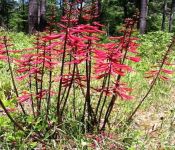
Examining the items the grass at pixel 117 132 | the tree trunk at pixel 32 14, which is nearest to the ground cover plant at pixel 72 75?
the grass at pixel 117 132

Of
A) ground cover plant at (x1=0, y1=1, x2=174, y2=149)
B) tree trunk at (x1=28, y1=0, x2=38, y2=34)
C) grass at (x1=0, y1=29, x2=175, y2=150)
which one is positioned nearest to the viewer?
ground cover plant at (x1=0, y1=1, x2=174, y2=149)

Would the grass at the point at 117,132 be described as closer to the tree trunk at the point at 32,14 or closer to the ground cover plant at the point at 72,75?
the ground cover plant at the point at 72,75

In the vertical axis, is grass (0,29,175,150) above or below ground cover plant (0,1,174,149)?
below

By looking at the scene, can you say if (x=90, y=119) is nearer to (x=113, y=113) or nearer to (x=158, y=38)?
(x=113, y=113)

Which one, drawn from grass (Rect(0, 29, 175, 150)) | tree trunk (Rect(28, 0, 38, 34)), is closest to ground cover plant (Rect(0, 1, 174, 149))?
grass (Rect(0, 29, 175, 150))

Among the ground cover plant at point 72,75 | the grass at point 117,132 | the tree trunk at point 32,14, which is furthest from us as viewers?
the tree trunk at point 32,14

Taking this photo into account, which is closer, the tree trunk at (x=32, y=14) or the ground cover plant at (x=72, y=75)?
the ground cover plant at (x=72, y=75)

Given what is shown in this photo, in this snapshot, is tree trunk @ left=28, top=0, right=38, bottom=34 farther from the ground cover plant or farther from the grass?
the ground cover plant

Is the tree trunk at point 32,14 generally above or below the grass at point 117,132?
above

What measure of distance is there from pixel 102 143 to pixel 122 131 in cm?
38

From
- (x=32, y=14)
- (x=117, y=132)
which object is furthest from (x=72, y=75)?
(x=32, y=14)

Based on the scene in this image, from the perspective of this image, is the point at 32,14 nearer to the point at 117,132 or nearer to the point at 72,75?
the point at 117,132

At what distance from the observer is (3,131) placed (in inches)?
134

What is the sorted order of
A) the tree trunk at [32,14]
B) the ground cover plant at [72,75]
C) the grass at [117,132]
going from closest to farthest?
the ground cover plant at [72,75], the grass at [117,132], the tree trunk at [32,14]
